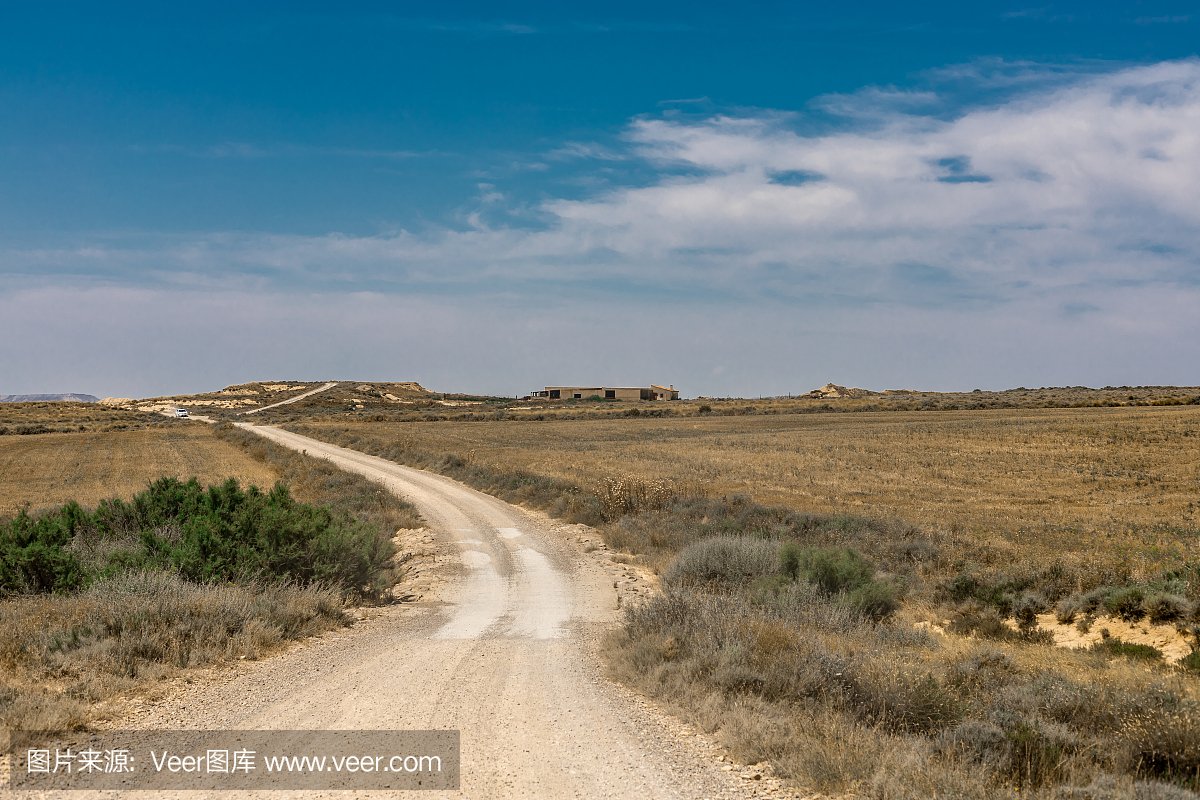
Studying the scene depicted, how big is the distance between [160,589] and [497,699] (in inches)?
206

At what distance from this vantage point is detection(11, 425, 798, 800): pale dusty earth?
6.23 meters

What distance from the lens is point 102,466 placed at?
44.6 m

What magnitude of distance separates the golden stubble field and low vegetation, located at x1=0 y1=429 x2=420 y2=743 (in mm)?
16229

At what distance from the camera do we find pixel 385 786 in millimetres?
5926

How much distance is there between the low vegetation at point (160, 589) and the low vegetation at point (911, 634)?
4994mm

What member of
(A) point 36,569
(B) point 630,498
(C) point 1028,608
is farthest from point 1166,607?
(A) point 36,569

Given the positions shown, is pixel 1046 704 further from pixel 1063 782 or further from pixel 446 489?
pixel 446 489

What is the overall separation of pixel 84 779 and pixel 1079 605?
1534 cm

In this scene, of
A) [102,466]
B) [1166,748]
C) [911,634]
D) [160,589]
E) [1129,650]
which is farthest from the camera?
[102,466]

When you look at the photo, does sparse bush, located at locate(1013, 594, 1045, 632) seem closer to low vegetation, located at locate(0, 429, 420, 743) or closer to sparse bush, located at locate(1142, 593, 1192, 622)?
sparse bush, located at locate(1142, 593, 1192, 622)

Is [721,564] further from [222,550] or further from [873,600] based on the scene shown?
[222,550]

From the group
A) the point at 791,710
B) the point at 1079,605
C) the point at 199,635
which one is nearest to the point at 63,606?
the point at 199,635

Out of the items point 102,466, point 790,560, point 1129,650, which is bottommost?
point 1129,650

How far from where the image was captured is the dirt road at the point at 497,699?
6.26m
